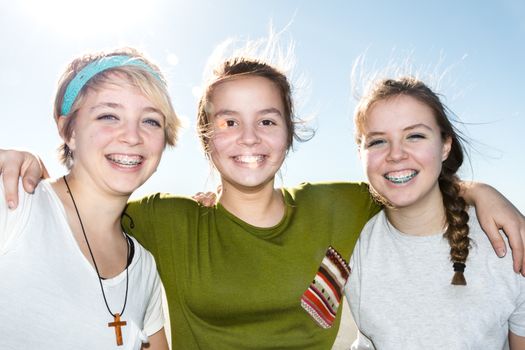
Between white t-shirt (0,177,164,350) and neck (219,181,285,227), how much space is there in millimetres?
1014

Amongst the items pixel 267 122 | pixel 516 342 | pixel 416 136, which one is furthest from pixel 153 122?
pixel 516 342

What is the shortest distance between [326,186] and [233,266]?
99cm

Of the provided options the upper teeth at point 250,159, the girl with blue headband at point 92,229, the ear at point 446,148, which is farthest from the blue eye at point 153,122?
the ear at point 446,148

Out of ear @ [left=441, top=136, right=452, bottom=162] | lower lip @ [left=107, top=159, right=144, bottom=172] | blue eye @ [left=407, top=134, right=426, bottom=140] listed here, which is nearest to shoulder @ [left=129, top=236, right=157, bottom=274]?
lower lip @ [left=107, top=159, right=144, bottom=172]

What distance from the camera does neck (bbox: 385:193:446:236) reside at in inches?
114

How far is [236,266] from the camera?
2820 millimetres

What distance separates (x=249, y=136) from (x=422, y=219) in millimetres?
1311

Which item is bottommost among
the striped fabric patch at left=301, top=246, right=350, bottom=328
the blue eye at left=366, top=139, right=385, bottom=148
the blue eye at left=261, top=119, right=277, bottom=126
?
the striped fabric patch at left=301, top=246, right=350, bottom=328

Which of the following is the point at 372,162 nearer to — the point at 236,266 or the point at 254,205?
the point at 254,205

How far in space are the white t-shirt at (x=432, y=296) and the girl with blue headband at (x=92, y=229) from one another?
4.73ft

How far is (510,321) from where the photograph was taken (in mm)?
2697

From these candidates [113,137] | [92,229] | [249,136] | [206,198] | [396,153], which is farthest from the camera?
[206,198]

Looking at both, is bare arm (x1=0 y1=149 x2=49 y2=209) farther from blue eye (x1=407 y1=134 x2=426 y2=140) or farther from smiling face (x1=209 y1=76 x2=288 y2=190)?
blue eye (x1=407 y1=134 x2=426 y2=140)

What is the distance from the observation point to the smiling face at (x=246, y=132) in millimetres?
2955
